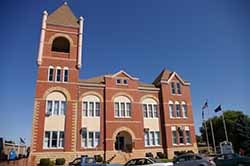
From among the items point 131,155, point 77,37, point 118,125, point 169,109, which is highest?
point 77,37

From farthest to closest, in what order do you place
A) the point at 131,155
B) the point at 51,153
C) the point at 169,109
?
the point at 169,109, the point at 131,155, the point at 51,153

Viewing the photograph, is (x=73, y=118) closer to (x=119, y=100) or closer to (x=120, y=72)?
(x=119, y=100)

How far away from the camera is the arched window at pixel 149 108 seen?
3594 centimetres

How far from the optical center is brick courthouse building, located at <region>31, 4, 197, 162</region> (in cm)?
2852

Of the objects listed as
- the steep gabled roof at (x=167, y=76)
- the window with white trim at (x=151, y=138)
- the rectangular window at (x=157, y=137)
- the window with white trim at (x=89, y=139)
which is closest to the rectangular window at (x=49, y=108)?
the window with white trim at (x=89, y=139)

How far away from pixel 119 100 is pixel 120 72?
479 cm

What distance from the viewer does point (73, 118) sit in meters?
29.5

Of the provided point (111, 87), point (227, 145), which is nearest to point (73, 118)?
point (111, 87)

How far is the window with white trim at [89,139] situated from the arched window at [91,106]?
2.63 metres

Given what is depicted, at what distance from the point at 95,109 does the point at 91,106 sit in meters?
0.76

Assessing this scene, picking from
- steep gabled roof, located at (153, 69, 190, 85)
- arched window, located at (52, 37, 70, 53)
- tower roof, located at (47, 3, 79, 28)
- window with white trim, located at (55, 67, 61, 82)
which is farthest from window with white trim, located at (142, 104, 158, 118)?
tower roof, located at (47, 3, 79, 28)

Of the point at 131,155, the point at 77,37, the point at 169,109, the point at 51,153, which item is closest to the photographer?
the point at 51,153

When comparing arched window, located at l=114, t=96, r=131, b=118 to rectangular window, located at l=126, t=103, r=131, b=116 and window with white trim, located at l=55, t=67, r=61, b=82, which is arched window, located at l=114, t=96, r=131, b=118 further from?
window with white trim, located at l=55, t=67, r=61, b=82

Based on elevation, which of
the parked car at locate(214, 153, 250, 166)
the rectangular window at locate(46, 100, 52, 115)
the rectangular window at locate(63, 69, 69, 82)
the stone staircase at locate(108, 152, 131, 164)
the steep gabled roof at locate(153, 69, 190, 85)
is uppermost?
the steep gabled roof at locate(153, 69, 190, 85)
